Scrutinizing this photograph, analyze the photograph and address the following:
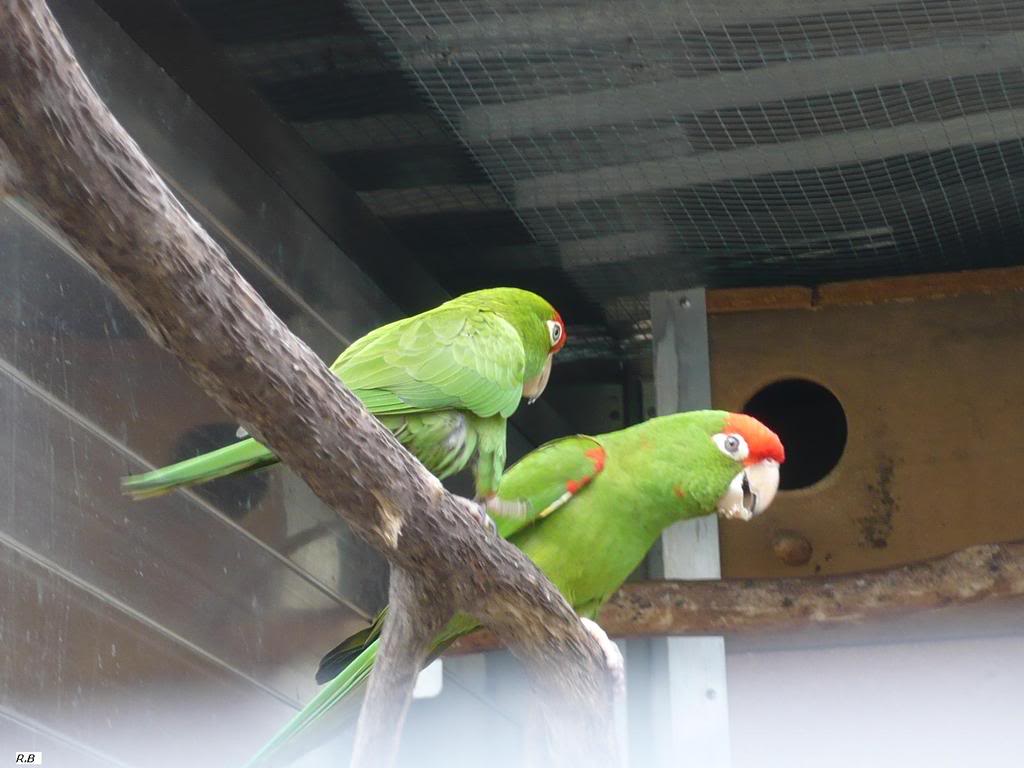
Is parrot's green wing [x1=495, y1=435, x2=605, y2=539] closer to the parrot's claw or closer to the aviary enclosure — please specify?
the aviary enclosure

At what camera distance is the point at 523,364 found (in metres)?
2.85

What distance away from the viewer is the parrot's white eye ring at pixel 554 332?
3.12m

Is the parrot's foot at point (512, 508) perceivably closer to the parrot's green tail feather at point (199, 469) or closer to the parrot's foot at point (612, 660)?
the parrot's foot at point (612, 660)

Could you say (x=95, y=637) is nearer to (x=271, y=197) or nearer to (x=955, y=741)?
(x=271, y=197)

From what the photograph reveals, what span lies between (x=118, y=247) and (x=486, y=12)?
5.37ft

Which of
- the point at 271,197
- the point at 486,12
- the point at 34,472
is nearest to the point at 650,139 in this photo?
the point at 486,12

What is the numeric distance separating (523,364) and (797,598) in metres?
1.13

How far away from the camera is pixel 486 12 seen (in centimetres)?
305

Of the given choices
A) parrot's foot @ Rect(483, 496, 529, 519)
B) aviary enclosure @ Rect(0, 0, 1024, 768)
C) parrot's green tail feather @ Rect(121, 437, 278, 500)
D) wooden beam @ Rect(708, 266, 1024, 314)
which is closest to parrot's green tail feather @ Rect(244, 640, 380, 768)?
aviary enclosure @ Rect(0, 0, 1024, 768)

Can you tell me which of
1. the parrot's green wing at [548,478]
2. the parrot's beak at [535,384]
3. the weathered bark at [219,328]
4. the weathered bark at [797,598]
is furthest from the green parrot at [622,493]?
the weathered bark at [219,328]

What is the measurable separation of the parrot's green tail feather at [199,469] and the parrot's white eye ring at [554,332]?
1.03 metres

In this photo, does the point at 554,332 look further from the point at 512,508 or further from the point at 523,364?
the point at 512,508

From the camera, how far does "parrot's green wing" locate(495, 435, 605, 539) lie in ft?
9.84

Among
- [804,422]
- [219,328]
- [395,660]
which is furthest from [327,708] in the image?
[804,422]
